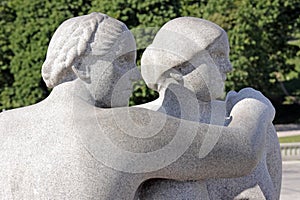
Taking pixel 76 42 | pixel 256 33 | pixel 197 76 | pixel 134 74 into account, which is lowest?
pixel 256 33

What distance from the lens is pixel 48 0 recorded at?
21.0 meters

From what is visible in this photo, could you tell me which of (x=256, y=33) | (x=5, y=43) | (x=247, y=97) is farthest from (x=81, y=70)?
(x=256, y=33)

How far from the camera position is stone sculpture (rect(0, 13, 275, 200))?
3.69 m

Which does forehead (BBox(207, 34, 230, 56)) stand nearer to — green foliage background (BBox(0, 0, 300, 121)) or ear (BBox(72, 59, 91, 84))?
ear (BBox(72, 59, 91, 84))

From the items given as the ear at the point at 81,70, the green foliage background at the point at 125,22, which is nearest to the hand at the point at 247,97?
the ear at the point at 81,70

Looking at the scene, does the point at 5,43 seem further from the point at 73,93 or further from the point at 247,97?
the point at 73,93

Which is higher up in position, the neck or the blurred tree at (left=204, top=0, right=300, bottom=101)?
the neck

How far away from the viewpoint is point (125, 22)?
2116cm

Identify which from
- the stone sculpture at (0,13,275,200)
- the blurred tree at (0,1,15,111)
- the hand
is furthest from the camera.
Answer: the blurred tree at (0,1,15,111)

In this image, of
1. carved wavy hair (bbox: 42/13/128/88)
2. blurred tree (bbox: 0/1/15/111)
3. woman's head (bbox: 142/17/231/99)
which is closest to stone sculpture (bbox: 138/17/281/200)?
woman's head (bbox: 142/17/231/99)

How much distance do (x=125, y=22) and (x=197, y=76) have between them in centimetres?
1699

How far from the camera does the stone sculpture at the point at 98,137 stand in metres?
3.69

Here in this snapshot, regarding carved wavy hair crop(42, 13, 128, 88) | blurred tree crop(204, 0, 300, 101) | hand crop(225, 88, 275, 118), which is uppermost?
carved wavy hair crop(42, 13, 128, 88)

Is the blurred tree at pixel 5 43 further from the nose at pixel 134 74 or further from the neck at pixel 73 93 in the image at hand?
the neck at pixel 73 93
